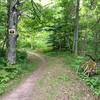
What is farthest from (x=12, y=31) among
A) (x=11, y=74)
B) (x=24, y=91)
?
(x=24, y=91)

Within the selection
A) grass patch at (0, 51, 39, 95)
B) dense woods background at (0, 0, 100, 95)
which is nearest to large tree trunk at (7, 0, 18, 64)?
dense woods background at (0, 0, 100, 95)

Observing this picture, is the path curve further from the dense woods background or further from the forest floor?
the dense woods background

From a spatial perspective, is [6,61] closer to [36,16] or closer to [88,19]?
[36,16]

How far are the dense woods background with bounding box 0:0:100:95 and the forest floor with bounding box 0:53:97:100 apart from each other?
1035 millimetres

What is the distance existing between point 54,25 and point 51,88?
14.4 m

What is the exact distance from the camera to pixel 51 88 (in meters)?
12.0

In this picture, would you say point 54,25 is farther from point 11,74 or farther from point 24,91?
point 24,91

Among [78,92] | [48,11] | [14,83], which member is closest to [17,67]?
[14,83]

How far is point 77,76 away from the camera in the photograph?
49.1ft

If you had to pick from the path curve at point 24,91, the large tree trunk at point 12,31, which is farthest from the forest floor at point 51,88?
the large tree trunk at point 12,31

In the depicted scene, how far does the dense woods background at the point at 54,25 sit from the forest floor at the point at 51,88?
1.03 m

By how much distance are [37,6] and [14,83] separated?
832 cm

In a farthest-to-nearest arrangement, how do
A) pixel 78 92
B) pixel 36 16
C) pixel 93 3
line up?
1. pixel 93 3
2. pixel 36 16
3. pixel 78 92

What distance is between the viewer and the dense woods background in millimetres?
16281
